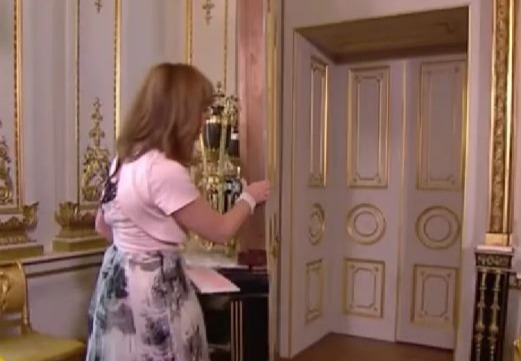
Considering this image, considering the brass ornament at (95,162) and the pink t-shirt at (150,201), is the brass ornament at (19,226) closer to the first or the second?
Answer: the brass ornament at (95,162)

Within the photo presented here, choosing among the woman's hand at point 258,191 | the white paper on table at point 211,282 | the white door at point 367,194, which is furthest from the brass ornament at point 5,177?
the white door at point 367,194

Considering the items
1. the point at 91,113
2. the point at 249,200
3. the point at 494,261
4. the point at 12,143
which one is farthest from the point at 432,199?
the point at 12,143

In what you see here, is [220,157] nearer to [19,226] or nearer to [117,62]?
[117,62]

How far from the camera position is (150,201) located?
1.55 m

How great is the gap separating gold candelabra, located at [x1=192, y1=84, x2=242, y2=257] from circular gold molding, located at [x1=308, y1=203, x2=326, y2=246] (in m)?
0.97

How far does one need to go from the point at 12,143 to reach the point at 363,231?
8.17 ft

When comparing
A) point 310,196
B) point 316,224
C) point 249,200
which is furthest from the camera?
point 316,224

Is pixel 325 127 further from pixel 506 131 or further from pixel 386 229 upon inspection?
pixel 506 131

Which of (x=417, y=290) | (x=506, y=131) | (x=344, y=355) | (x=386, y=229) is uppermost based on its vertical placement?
(x=506, y=131)

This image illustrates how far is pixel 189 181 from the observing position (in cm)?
157

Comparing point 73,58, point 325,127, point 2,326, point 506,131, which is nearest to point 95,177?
point 73,58

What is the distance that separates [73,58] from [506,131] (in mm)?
2264

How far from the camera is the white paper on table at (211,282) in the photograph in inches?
90.2

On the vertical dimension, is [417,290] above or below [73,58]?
below
